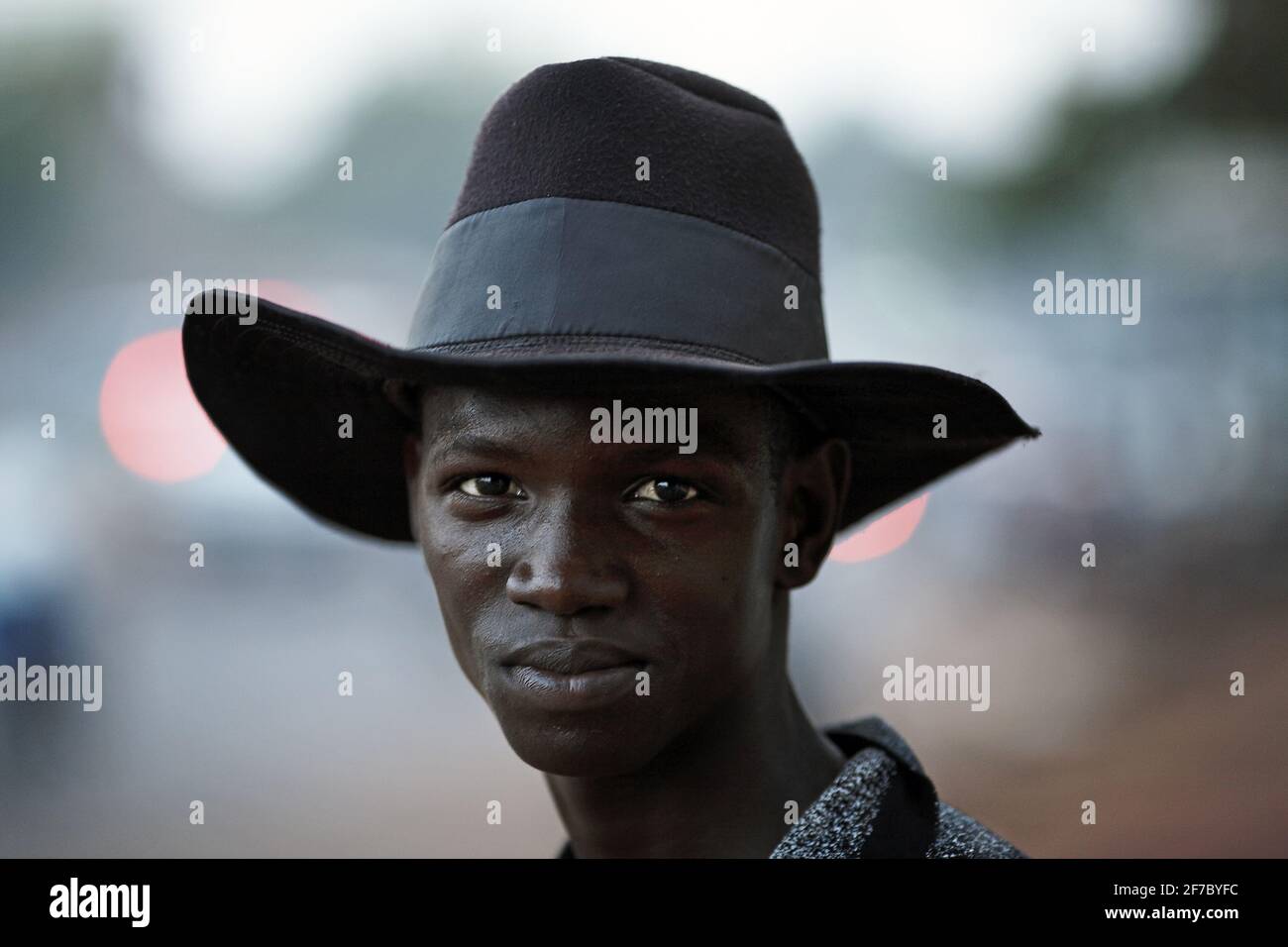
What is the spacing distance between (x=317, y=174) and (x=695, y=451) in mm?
8422

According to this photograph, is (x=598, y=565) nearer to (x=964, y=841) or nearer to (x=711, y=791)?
(x=711, y=791)

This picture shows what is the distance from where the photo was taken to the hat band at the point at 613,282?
2201 mm

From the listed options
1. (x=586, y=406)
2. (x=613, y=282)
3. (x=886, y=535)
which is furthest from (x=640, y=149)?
(x=886, y=535)

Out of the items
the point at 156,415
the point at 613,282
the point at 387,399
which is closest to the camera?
the point at 613,282

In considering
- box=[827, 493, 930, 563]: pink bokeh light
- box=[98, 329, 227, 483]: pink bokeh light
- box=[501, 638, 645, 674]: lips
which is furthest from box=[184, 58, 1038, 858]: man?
box=[827, 493, 930, 563]: pink bokeh light

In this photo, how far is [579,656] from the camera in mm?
2131

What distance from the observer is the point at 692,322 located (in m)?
2.21

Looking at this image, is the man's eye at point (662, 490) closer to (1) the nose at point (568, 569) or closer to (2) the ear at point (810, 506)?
(1) the nose at point (568, 569)

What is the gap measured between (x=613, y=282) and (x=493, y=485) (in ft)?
1.44

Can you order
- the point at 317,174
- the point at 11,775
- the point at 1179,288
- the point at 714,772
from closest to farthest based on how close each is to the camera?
1. the point at 714,772
2. the point at 11,775
3. the point at 1179,288
4. the point at 317,174

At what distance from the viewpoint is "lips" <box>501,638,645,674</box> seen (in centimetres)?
213

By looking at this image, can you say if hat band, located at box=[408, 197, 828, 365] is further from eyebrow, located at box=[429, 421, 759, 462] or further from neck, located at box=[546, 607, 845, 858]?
neck, located at box=[546, 607, 845, 858]
